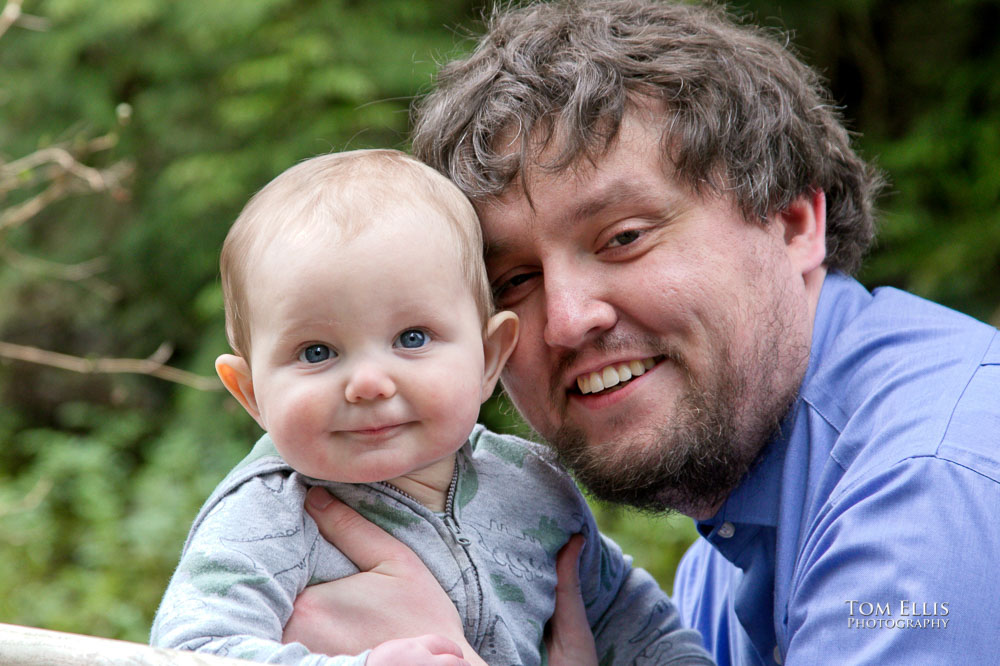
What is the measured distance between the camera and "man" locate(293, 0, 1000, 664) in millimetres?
1806

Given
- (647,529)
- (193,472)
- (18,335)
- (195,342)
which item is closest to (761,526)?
(647,529)

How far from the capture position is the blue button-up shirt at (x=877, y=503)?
4.49 feet

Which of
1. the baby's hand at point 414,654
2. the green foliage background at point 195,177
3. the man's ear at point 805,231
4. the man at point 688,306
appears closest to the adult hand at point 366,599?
the man at point 688,306

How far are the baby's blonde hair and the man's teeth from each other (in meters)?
0.26

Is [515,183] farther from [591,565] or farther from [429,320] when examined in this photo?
[591,565]

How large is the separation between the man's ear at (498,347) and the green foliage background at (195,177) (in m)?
2.65

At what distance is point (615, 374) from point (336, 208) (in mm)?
622

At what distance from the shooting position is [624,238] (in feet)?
6.34

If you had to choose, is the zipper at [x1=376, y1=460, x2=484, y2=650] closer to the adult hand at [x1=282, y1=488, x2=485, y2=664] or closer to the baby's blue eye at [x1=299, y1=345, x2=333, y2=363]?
the adult hand at [x1=282, y1=488, x2=485, y2=664]

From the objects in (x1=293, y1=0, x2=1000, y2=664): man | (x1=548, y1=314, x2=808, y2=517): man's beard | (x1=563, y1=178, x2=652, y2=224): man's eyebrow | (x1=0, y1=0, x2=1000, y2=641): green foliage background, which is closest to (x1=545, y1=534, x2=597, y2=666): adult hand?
(x1=293, y1=0, x2=1000, y2=664): man

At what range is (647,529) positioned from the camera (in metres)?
5.16

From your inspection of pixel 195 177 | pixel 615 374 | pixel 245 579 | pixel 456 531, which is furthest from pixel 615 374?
pixel 195 177

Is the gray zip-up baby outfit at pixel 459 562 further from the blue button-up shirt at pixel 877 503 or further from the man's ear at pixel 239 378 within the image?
the blue button-up shirt at pixel 877 503

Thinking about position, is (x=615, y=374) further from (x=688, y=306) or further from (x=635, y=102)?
(x=635, y=102)
